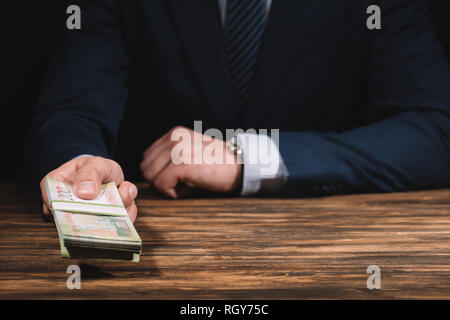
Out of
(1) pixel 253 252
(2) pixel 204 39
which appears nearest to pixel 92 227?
(1) pixel 253 252

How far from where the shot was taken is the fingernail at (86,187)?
841mm

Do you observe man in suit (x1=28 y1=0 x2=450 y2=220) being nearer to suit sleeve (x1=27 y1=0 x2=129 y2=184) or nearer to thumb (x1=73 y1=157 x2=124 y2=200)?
suit sleeve (x1=27 y1=0 x2=129 y2=184)

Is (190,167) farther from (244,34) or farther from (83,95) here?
(244,34)

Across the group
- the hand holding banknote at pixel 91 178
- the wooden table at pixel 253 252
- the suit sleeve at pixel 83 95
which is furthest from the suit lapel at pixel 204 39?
the hand holding banknote at pixel 91 178

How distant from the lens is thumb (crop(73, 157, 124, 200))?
844 millimetres

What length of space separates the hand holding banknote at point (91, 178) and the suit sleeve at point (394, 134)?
46cm

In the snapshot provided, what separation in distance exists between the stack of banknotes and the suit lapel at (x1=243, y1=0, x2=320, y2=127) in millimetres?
800

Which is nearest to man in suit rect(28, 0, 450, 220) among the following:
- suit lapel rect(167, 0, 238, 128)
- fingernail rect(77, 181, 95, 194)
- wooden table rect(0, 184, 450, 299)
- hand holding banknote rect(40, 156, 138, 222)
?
suit lapel rect(167, 0, 238, 128)

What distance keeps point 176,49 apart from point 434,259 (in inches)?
40.1

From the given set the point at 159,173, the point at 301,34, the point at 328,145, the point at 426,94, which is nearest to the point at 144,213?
the point at 159,173

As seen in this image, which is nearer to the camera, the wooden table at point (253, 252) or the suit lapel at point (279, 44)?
the wooden table at point (253, 252)

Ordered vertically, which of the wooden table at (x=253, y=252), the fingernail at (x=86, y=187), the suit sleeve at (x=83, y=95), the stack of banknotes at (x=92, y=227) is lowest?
the wooden table at (x=253, y=252)

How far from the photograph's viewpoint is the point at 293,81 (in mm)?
1576

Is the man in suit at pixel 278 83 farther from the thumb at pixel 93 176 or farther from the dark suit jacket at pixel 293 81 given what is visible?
the thumb at pixel 93 176
